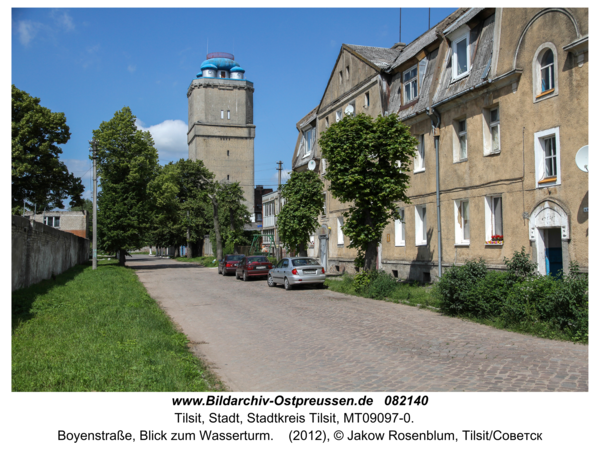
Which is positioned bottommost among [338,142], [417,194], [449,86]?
[417,194]

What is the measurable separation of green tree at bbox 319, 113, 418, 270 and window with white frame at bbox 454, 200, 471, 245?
212 centimetres

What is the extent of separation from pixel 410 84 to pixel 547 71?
29.0 ft

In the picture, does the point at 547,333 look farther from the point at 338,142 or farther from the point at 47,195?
the point at 47,195

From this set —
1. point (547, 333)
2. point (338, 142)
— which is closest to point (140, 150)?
point (338, 142)

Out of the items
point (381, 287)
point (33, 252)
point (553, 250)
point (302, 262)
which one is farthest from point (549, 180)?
point (33, 252)

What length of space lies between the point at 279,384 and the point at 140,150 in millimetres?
44593

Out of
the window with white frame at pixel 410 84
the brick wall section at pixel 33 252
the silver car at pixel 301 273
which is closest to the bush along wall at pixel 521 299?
the silver car at pixel 301 273

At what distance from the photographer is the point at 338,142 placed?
763 inches

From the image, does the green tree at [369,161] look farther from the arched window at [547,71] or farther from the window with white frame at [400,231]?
the arched window at [547,71]

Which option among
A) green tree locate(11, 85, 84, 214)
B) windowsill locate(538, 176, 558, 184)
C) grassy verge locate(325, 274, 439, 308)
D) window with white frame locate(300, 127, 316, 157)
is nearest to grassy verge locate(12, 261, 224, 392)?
grassy verge locate(325, 274, 439, 308)

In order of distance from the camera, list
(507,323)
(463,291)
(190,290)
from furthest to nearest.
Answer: (190,290)
(463,291)
(507,323)

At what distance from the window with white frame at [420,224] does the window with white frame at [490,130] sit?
196 inches
